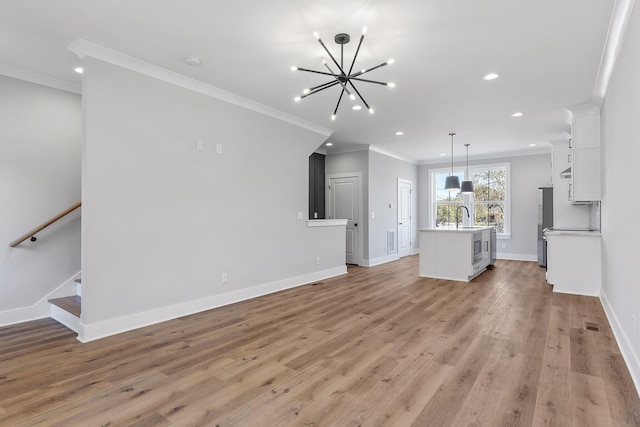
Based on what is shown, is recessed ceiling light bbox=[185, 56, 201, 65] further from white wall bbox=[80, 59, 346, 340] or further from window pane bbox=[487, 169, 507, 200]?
window pane bbox=[487, 169, 507, 200]

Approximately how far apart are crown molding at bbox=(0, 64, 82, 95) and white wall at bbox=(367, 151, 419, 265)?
17.5 ft

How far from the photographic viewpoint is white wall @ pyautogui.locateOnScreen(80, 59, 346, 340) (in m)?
3.18

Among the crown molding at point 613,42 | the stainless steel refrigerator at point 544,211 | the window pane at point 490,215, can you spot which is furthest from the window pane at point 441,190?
the crown molding at point 613,42

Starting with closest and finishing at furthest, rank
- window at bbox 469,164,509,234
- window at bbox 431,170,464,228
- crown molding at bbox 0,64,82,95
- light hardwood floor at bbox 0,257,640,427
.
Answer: light hardwood floor at bbox 0,257,640,427 → crown molding at bbox 0,64,82,95 → window at bbox 469,164,509,234 → window at bbox 431,170,464,228

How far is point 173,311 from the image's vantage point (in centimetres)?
373

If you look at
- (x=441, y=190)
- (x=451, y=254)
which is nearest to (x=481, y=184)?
(x=441, y=190)

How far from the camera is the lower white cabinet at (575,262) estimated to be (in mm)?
4676

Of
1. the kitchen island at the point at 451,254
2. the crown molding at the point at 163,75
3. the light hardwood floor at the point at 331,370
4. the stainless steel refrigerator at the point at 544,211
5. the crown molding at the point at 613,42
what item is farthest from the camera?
the stainless steel refrigerator at the point at 544,211

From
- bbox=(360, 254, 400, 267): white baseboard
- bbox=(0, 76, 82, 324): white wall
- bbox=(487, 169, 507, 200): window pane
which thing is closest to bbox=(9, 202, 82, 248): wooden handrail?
bbox=(0, 76, 82, 324): white wall

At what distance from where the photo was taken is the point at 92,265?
3.12 metres

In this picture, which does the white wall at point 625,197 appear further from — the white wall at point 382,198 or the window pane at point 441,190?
the window pane at point 441,190

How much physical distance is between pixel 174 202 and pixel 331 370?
2.47 m

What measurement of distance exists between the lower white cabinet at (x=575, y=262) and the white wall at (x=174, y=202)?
12.8ft

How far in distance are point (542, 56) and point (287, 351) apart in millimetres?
3688
